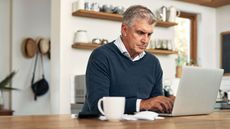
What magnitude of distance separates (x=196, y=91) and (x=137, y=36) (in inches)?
19.8

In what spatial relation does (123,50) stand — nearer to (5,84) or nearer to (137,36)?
(137,36)

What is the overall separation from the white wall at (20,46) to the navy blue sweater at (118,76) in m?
3.30

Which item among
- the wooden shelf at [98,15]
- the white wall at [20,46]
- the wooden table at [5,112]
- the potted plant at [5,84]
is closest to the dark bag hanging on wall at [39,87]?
the white wall at [20,46]

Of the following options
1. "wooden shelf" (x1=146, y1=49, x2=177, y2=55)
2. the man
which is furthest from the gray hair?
"wooden shelf" (x1=146, y1=49, x2=177, y2=55)

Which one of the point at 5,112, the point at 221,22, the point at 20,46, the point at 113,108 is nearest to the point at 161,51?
the point at 221,22

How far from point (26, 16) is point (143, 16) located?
360cm

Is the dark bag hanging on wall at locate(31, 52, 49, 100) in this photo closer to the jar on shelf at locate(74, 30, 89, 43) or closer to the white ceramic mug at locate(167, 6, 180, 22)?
the jar on shelf at locate(74, 30, 89, 43)

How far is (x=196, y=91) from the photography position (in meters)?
1.74

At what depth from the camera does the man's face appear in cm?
199

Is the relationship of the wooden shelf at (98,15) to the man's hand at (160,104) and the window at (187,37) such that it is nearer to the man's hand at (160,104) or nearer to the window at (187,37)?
the window at (187,37)

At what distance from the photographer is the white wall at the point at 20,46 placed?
5.14 meters

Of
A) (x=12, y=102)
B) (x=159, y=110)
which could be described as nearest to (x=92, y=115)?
(x=159, y=110)

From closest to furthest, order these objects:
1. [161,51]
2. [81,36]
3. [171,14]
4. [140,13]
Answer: [140,13]
[81,36]
[161,51]
[171,14]

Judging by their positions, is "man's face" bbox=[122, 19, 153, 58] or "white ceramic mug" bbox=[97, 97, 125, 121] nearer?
"white ceramic mug" bbox=[97, 97, 125, 121]
